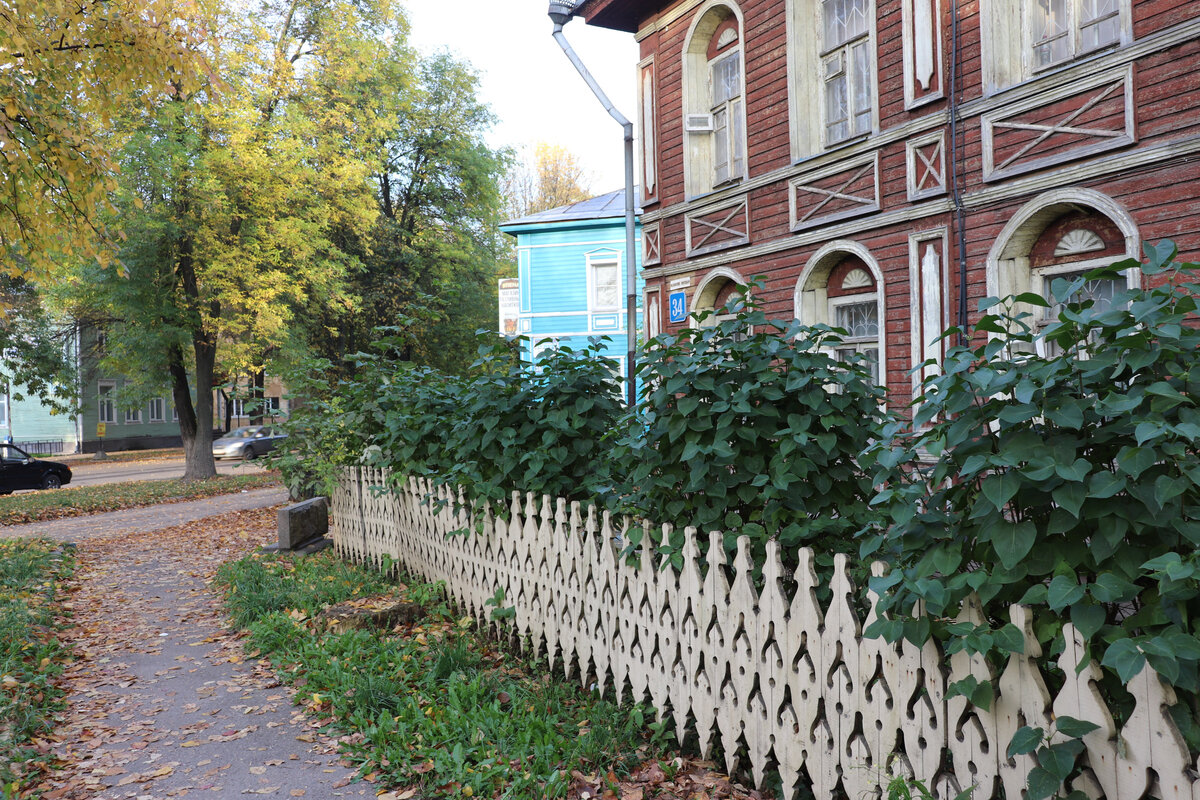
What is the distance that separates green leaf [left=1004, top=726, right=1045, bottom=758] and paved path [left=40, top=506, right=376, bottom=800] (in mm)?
3015

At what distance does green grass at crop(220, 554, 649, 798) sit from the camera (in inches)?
165

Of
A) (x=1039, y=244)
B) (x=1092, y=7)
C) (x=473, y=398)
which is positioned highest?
(x=1092, y=7)

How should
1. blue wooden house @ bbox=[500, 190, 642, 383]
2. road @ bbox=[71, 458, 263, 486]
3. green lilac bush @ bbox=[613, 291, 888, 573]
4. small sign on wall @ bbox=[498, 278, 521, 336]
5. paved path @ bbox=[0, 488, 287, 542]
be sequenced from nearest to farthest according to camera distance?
green lilac bush @ bbox=[613, 291, 888, 573] < paved path @ bbox=[0, 488, 287, 542] < road @ bbox=[71, 458, 263, 486] < blue wooden house @ bbox=[500, 190, 642, 383] < small sign on wall @ bbox=[498, 278, 521, 336]

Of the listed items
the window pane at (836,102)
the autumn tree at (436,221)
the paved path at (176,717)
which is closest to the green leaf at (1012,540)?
the paved path at (176,717)

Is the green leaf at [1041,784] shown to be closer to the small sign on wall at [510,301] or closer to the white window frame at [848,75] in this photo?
the white window frame at [848,75]

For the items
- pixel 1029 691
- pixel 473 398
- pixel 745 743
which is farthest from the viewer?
pixel 473 398

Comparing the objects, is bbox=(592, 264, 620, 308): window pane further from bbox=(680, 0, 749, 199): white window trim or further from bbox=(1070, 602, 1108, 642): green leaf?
bbox=(1070, 602, 1108, 642): green leaf

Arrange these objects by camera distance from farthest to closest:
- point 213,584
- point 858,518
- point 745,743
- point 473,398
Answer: point 213,584 < point 473,398 < point 745,743 < point 858,518

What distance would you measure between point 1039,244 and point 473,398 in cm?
597

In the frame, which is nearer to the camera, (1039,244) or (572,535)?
(572,535)

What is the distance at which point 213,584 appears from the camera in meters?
9.67

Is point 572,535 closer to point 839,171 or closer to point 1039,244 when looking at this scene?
point 1039,244

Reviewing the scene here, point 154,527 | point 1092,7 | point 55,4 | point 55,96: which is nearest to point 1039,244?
point 1092,7

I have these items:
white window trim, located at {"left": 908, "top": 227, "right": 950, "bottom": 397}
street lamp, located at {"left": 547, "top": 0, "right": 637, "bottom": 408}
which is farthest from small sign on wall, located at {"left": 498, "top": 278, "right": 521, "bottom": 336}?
white window trim, located at {"left": 908, "top": 227, "right": 950, "bottom": 397}
